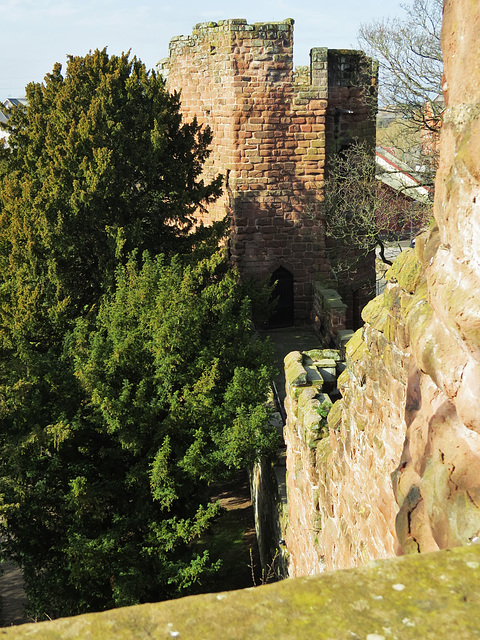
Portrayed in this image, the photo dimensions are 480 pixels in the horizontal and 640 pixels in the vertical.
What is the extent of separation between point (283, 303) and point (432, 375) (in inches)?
582

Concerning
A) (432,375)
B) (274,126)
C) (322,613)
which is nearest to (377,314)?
(432,375)

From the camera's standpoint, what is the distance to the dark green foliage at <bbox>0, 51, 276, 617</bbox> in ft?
31.7

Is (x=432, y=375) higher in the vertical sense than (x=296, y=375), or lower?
higher

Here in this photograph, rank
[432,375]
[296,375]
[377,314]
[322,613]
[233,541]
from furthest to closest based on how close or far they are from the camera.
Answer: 1. [233,541]
2. [296,375]
3. [377,314]
4. [432,375]
5. [322,613]

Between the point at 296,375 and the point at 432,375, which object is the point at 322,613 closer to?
the point at 432,375

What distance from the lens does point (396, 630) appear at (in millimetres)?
1787

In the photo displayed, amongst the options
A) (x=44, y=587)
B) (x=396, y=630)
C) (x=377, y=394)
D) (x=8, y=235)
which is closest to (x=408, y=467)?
(x=377, y=394)

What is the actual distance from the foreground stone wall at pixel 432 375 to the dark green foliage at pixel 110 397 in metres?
4.94

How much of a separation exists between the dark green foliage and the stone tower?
3392 millimetres

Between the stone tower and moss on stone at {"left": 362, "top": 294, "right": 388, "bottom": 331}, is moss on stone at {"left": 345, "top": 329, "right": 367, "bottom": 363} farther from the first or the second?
the stone tower

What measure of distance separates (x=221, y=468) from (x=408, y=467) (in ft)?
22.8

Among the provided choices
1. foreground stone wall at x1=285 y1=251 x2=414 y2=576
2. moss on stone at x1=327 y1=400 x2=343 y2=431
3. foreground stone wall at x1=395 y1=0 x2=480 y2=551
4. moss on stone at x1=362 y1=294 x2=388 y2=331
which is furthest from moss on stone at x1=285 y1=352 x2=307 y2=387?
foreground stone wall at x1=395 y1=0 x2=480 y2=551

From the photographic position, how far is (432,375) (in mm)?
3246

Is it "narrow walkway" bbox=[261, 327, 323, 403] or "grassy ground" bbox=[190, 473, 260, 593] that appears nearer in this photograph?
"grassy ground" bbox=[190, 473, 260, 593]
